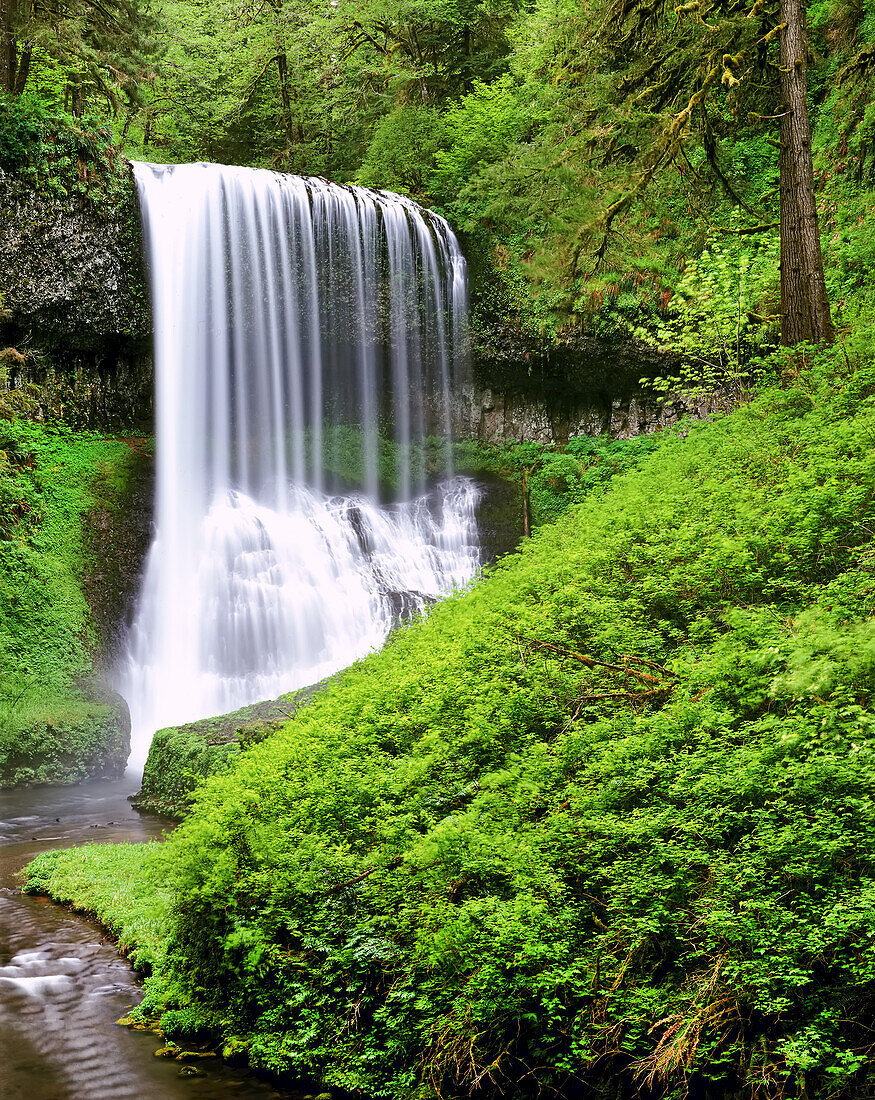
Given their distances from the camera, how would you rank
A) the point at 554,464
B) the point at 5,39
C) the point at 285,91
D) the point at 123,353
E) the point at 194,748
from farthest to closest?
the point at 285,91 < the point at 554,464 < the point at 123,353 < the point at 5,39 < the point at 194,748

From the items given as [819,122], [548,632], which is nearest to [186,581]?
[548,632]

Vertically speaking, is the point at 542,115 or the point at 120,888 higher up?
the point at 542,115

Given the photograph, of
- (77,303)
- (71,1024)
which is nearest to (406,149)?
(77,303)

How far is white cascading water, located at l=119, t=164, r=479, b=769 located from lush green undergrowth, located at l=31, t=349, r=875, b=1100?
32.5 feet

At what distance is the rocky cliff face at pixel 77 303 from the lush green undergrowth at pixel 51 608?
994mm

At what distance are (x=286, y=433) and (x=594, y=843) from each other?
58.1 feet

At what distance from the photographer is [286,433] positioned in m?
20.6

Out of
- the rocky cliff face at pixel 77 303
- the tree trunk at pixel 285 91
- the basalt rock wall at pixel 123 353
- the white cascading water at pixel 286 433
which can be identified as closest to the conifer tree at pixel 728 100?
the basalt rock wall at pixel 123 353

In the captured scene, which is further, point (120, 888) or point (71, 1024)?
point (120, 888)

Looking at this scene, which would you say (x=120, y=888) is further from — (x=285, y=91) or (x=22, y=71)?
(x=285, y=91)

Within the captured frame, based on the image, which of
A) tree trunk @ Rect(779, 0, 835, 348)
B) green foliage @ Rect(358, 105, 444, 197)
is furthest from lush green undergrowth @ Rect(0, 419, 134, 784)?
green foliage @ Rect(358, 105, 444, 197)

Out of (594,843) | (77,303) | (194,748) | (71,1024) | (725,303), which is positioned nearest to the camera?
(594,843)

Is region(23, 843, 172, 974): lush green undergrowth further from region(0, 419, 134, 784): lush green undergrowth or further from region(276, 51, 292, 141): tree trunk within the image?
region(276, 51, 292, 141): tree trunk

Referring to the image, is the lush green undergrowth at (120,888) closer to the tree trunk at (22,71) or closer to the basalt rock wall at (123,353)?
the basalt rock wall at (123,353)
